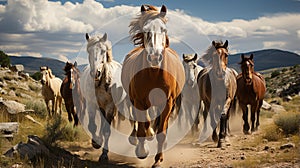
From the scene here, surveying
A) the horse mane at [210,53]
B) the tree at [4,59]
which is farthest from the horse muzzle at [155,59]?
the tree at [4,59]

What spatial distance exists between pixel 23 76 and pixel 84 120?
2611 centimetres

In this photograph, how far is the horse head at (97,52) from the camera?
23.5 feet

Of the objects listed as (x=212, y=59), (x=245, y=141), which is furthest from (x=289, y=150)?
(x=212, y=59)

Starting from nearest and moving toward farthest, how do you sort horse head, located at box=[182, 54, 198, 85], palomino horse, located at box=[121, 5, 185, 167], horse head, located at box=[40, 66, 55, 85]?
palomino horse, located at box=[121, 5, 185, 167], horse head, located at box=[182, 54, 198, 85], horse head, located at box=[40, 66, 55, 85]

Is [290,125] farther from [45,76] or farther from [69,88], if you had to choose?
[45,76]

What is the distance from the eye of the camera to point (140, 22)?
21.1 ft

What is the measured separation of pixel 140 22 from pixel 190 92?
5079 mm

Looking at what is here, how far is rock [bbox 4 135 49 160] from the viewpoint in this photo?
20.7ft

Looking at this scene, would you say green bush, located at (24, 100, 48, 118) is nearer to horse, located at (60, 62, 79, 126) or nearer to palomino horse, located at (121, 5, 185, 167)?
horse, located at (60, 62, 79, 126)

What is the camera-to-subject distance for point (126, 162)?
7375 mm

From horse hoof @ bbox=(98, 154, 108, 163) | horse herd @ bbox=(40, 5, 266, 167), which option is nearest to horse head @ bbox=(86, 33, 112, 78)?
horse herd @ bbox=(40, 5, 266, 167)

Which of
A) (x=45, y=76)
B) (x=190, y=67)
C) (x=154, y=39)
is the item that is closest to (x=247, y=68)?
(x=190, y=67)

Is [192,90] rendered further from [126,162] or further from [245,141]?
[126,162]

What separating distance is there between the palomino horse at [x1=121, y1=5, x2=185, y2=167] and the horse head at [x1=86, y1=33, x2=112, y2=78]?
745 millimetres
